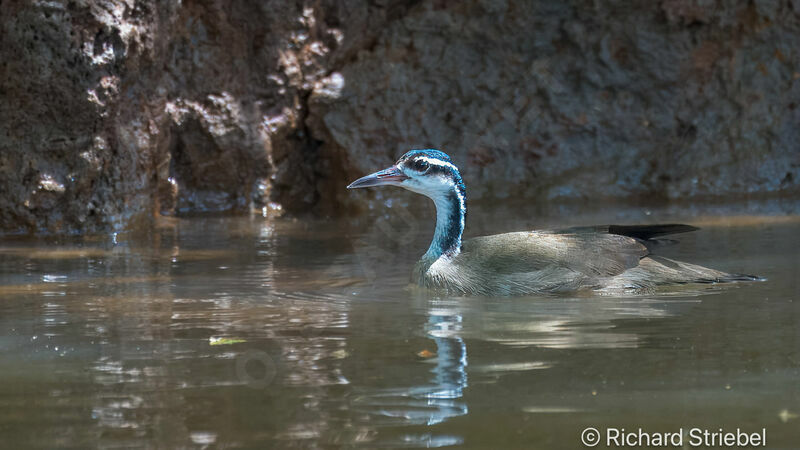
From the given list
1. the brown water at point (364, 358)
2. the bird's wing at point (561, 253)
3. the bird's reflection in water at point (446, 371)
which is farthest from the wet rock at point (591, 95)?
the bird's reflection in water at point (446, 371)

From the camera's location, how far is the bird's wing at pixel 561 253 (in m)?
6.69

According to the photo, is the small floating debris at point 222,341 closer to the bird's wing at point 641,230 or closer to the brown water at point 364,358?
the brown water at point 364,358

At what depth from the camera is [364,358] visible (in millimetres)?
4793

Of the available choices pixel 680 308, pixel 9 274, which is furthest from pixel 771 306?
pixel 9 274

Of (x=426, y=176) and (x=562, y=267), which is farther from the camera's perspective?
(x=426, y=176)

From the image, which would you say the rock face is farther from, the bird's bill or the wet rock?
the bird's bill

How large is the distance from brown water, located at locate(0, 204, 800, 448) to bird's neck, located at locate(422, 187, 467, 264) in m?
0.37

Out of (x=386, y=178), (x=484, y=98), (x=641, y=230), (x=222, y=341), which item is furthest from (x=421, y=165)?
(x=484, y=98)

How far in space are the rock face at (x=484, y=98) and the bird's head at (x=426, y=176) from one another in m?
5.15

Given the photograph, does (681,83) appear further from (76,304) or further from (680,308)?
(76,304)

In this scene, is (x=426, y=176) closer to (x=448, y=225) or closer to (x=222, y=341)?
(x=448, y=225)

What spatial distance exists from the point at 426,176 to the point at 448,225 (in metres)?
0.39

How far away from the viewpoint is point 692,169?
13.7 m

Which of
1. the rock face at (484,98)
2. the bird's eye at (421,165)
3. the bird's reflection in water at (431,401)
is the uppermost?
the rock face at (484,98)
